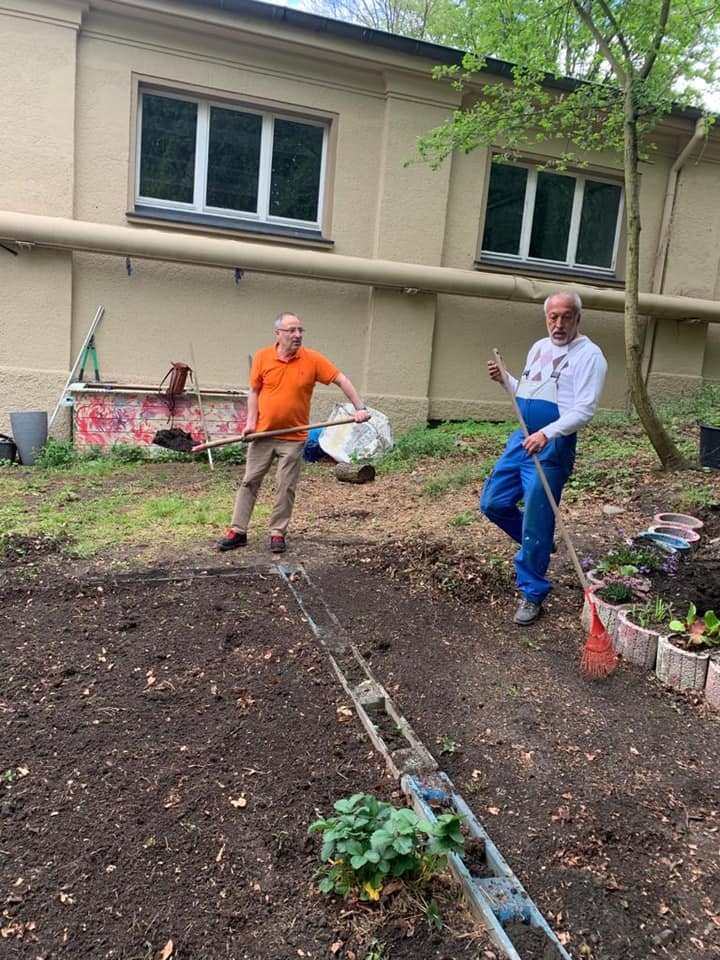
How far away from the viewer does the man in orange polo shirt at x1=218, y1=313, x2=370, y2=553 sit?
5148mm

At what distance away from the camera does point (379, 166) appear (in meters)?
9.35

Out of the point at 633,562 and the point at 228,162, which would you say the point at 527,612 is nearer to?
the point at 633,562

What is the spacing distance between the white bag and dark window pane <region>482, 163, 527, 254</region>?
11.2ft

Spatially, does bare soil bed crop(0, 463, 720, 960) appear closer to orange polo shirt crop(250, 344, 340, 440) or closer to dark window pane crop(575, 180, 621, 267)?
orange polo shirt crop(250, 344, 340, 440)

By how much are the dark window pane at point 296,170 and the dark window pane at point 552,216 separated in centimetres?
337

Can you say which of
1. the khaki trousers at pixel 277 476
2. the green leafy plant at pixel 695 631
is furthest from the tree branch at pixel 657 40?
the green leafy plant at pixel 695 631

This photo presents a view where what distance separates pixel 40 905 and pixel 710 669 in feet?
9.22

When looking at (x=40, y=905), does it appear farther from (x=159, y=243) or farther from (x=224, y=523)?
(x=159, y=243)

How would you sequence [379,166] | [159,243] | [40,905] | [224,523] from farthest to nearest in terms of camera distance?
[379,166] → [159,243] → [224,523] → [40,905]

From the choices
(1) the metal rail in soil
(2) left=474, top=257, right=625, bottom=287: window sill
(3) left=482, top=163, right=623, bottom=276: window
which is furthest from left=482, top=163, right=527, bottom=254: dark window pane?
(1) the metal rail in soil

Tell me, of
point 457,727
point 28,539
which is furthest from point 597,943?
point 28,539

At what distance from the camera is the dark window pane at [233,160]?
29.2 feet

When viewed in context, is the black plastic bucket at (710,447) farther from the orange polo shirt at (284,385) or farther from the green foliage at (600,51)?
the orange polo shirt at (284,385)

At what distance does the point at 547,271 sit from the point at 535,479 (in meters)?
7.41
